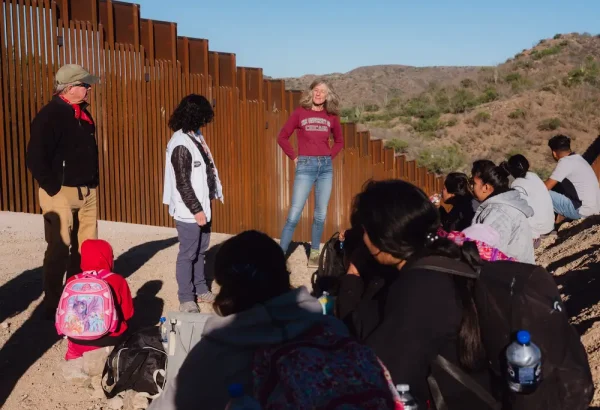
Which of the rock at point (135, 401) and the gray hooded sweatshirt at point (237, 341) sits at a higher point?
the gray hooded sweatshirt at point (237, 341)

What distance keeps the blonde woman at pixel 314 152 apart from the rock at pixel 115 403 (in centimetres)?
327

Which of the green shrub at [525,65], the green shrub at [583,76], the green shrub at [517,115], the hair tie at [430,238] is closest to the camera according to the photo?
the hair tie at [430,238]

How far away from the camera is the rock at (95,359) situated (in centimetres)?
495

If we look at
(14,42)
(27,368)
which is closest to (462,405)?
(27,368)

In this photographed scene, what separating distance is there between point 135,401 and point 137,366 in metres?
0.21

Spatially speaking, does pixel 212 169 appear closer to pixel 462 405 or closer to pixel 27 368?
pixel 27 368

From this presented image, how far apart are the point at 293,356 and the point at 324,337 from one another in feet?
0.52

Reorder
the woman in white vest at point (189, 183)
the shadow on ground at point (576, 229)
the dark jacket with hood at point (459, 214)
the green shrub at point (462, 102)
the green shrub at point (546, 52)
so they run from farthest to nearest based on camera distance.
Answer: the green shrub at point (546, 52) → the green shrub at point (462, 102) → the shadow on ground at point (576, 229) → the dark jacket with hood at point (459, 214) → the woman in white vest at point (189, 183)

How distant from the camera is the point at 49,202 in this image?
226 inches

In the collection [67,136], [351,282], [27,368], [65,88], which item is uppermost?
[65,88]

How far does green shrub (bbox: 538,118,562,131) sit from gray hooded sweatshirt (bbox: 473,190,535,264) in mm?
27127

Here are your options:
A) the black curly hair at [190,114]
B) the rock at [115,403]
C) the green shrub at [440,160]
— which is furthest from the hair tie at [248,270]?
the green shrub at [440,160]

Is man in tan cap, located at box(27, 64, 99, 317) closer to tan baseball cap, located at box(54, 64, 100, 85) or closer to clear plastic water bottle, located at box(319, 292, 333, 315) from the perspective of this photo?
tan baseball cap, located at box(54, 64, 100, 85)

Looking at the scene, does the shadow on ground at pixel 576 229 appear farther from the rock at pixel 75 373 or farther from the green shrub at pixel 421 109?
the green shrub at pixel 421 109
